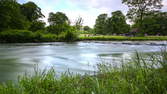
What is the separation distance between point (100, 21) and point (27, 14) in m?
22.1

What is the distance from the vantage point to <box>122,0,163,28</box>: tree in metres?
32.1

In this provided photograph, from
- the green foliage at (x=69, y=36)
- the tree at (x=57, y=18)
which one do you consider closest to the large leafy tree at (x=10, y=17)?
the green foliage at (x=69, y=36)

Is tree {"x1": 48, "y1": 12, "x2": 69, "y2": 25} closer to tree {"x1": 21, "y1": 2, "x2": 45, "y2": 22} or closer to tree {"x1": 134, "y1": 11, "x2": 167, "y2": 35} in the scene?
tree {"x1": 21, "y1": 2, "x2": 45, "y2": 22}

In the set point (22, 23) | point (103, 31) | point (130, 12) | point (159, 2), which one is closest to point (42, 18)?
point (22, 23)

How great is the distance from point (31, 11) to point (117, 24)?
19172 mm

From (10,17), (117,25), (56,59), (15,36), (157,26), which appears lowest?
(56,59)

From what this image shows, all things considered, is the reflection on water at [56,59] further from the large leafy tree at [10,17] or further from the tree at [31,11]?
the tree at [31,11]

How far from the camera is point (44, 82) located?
9.55 feet

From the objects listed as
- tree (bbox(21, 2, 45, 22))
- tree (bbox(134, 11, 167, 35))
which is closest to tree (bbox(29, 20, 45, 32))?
tree (bbox(21, 2, 45, 22))

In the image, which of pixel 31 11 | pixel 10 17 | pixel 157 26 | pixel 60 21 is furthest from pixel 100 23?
pixel 10 17

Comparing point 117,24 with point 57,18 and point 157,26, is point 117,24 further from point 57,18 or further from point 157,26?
point 57,18

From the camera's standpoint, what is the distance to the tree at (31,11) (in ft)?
128

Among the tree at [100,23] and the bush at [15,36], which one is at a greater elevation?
the tree at [100,23]

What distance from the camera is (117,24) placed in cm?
4416
